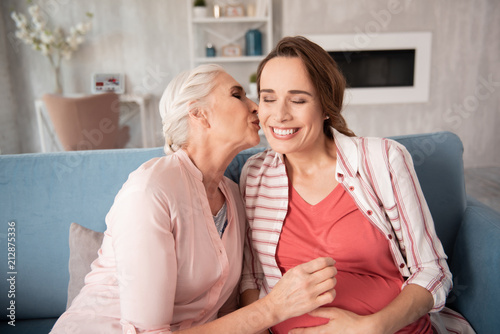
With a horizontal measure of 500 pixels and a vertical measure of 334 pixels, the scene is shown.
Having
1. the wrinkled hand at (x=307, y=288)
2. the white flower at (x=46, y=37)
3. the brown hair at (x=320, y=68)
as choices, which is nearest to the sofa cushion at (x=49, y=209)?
the brown hair at (x=320, y=68)

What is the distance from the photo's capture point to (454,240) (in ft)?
4.60

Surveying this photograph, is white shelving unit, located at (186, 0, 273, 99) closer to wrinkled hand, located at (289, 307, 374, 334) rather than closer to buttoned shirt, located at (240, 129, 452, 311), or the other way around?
buttoned shirt, located at (240, 129, 452, 311)

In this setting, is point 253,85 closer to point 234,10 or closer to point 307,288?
point 234,10

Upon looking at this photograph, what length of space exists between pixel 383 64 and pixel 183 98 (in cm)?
381

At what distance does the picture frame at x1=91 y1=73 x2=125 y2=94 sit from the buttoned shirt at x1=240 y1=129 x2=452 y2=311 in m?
4.01

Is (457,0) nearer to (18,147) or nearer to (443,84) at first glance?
(443,84)

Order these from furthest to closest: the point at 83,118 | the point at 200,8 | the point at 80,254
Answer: the point at 200,8 → the point at 83,118 → the point at 80,254

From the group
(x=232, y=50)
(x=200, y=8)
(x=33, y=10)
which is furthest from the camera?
(x=232, y=50)

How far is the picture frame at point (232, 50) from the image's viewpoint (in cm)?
456

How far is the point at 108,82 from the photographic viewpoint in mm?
4750

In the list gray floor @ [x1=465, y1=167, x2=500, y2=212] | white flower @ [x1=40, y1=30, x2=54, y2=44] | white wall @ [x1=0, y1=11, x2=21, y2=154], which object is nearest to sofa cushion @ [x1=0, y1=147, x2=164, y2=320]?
gray floor @ [x1=465, y1=167, x2=500, y2=212]

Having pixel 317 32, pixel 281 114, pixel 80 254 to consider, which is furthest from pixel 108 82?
pixel 281 114

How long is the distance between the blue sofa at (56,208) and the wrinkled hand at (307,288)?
665 mm

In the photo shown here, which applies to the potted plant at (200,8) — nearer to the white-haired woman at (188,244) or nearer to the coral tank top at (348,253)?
the white-haired woman at (188,244)
